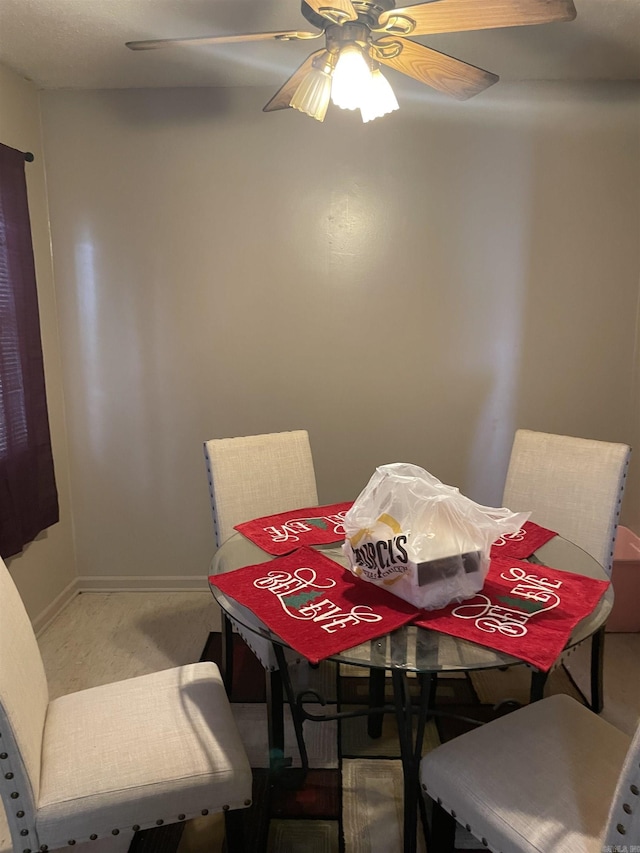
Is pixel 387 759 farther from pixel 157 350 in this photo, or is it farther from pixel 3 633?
pixel 157 350

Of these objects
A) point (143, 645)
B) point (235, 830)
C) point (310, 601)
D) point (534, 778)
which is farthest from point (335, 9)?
point (143, 645)

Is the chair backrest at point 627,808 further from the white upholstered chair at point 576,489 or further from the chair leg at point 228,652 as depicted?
the chair leg at point 228,652

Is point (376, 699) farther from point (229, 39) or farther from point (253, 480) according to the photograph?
point (229, 39)

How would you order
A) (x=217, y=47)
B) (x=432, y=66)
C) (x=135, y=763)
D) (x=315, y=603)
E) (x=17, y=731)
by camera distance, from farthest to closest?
(x=217, y=47), (x=432, y=66), (x=315, y=603), (x=135, y=763), (x=17, y=731)

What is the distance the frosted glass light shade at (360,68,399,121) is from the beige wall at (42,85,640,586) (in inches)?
46.3

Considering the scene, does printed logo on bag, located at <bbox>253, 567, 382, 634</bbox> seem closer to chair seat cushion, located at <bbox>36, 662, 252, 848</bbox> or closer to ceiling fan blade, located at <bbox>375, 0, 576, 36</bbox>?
chair seat cushion, located at <bbox>36, 662, 252, 848</bbox>

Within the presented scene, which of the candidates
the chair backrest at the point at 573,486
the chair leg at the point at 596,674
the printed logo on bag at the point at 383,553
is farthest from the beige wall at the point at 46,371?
the chair leg at the point at 596,674

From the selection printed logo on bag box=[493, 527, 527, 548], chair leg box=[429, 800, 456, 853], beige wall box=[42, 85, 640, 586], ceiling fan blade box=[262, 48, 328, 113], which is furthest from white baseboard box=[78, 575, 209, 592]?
ceiling fan blade box=[262, 48, 328, 113]

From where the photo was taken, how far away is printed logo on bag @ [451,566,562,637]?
A: 45.7 inches

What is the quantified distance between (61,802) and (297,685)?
117cm

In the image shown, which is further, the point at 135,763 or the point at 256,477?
the point at 256,477

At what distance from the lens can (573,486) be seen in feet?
6.37

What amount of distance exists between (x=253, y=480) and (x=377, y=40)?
1399 mm

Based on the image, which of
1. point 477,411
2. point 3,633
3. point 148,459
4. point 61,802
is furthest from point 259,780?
point 477,411
